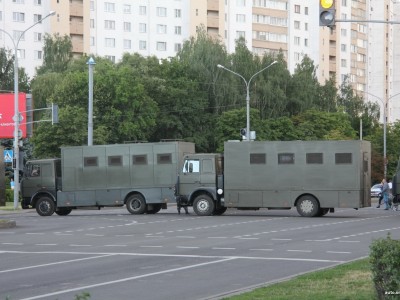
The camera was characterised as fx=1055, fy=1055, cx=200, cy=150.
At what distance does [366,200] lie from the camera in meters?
42.2

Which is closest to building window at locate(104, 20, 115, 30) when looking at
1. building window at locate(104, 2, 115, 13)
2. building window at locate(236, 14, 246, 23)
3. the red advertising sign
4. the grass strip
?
building window at locate(104, 2, 115, 13)

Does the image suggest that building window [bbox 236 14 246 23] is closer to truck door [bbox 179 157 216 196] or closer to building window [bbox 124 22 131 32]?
building window [bbox 124 22 131 32]

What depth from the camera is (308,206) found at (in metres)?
42.0

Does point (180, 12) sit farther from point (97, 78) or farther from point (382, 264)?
point (382, 264)

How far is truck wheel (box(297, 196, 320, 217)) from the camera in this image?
41.8 m

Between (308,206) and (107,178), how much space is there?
9227 mm

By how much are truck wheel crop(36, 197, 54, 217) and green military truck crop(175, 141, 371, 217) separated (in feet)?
20.9

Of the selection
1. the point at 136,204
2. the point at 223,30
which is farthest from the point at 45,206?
the point at 223,30

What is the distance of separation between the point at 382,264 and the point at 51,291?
619 centimetres

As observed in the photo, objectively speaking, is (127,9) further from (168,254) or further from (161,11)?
(168,254)

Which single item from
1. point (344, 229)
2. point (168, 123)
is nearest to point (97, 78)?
point (168, 123)

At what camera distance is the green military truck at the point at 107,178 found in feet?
147

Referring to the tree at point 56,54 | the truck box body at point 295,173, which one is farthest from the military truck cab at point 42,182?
the tree at point 56,54

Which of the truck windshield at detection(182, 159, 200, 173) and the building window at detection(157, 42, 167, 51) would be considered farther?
the building window at detection(157, 42, 167, 51)
